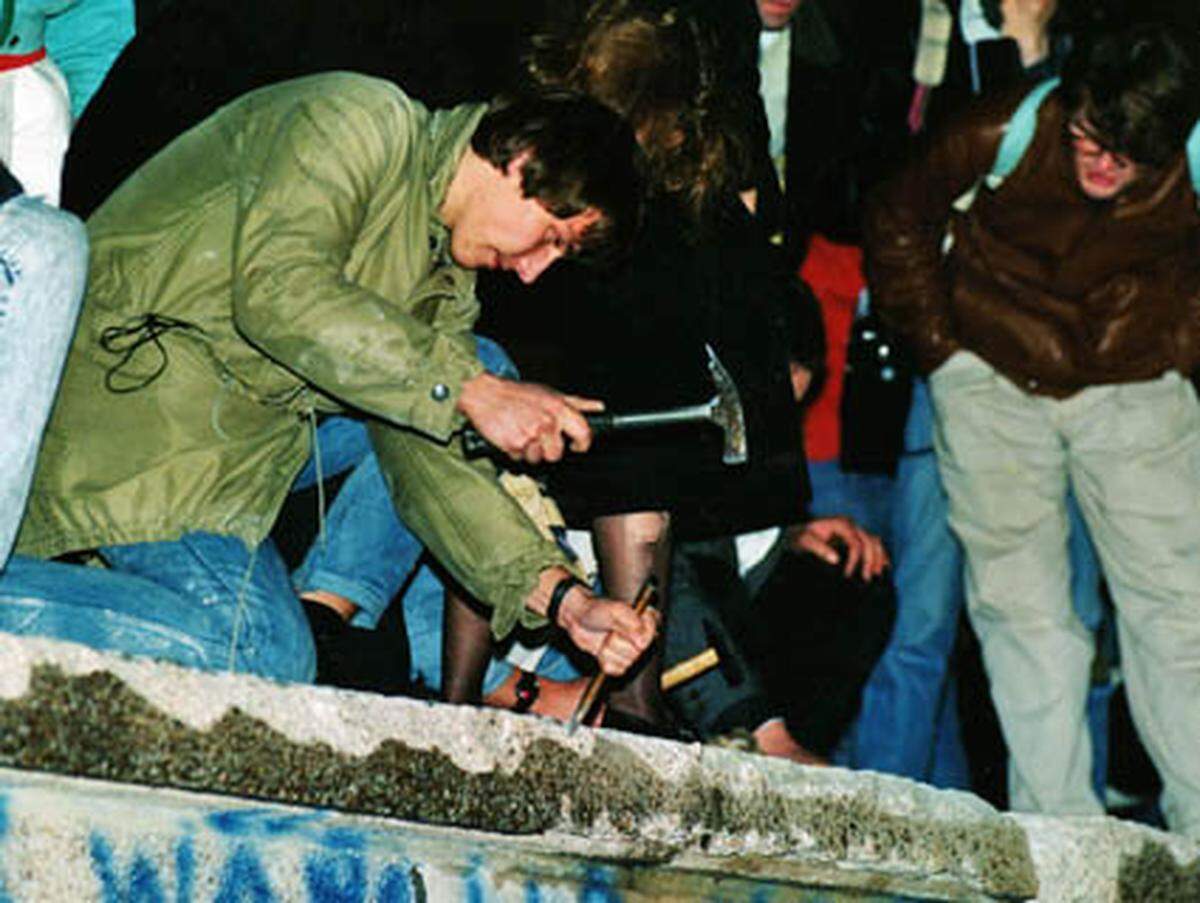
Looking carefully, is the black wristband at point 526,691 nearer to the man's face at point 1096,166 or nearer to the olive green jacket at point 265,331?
the olive green jacket at point 265,331

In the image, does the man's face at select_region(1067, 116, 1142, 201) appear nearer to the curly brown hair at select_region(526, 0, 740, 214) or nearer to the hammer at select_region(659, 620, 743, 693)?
the curly brown hair at select_region(526, 0, 740, 214)

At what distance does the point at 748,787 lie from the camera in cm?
398

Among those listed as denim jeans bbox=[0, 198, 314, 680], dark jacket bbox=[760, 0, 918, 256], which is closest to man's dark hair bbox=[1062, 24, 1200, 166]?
dark jacket bbox=[760, 0, 918, 256]

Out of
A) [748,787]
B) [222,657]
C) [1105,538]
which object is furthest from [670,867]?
[1105,538]

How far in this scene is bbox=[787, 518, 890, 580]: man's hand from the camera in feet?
18.1

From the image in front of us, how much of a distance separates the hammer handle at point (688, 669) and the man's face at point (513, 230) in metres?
1.18

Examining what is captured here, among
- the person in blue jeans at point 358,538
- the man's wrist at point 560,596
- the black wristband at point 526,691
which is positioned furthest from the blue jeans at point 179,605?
the black wristband at point 526,691

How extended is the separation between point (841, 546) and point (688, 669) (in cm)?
81

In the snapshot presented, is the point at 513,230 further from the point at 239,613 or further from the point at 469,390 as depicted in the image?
the point at 239,613

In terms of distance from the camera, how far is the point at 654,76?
4.52 metres

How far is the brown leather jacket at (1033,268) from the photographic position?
552cm

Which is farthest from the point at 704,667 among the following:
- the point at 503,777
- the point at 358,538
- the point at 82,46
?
the point at 82,46

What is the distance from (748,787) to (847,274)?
2241 millimetres

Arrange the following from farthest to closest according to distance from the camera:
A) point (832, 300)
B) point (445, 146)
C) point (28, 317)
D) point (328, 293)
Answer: point (832, 300) → point (445, 146) → point (328, 293) → point (28, 317)
